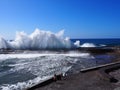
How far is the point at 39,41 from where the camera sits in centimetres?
3475

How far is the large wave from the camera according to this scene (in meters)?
34.0

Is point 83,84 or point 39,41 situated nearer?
point 83,84

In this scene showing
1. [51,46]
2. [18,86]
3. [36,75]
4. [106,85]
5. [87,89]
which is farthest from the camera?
[51,46]

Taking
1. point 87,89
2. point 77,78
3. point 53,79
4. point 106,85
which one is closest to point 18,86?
point 53,79

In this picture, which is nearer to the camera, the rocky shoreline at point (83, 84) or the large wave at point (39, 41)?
the rocky shoreline at point (83, 84)

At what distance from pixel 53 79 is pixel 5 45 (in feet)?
93.9

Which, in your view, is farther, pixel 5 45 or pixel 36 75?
pixel 5 45

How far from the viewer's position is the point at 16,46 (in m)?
34.6

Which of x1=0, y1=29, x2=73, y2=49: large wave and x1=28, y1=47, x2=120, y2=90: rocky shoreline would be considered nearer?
x1=28, y1=47, x2=120, y2=90: rocky shoreline

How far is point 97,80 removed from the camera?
7660mm

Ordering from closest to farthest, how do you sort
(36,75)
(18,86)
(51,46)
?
(18,86) → (36,75) → (51,46)

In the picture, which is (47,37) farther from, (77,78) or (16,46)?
(77,78)

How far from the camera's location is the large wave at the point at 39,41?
3403 cm

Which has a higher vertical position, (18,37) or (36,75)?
(18,37)
